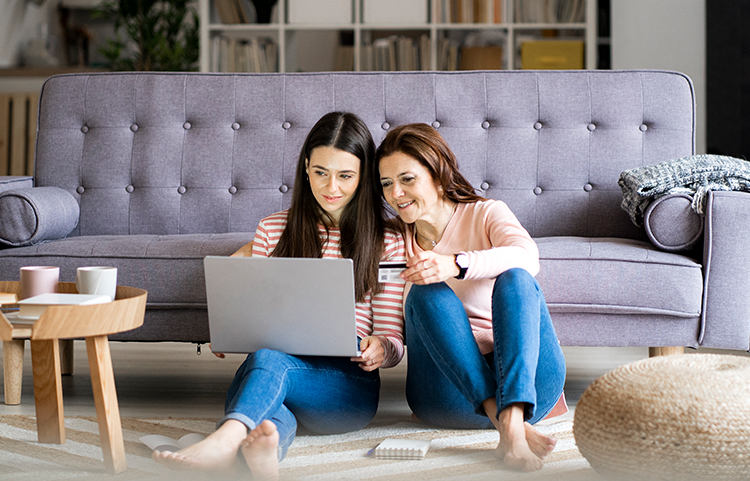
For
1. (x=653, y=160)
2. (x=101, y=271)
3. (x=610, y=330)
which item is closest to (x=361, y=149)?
(x=101, y=271)

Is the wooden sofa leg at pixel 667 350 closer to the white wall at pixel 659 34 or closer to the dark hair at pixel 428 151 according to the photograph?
the dark hair at pixel 428 151

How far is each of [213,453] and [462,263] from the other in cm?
55

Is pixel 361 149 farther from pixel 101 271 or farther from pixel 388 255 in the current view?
pixel 101 271

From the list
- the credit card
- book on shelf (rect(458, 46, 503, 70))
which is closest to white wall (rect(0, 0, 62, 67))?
book on shelf (rect(458, 46, 503, 70))

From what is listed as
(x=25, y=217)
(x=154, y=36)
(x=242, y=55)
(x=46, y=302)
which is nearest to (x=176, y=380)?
(x=25, y=217)

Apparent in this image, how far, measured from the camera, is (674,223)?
1.81 m

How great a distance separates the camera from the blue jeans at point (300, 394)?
1256 mm

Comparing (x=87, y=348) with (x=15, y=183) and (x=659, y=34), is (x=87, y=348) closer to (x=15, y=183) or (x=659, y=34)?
(x=15, y=183)

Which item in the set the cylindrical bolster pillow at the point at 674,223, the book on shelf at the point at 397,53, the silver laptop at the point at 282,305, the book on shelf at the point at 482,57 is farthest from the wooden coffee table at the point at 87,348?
the book on shelf at the point at 482,57

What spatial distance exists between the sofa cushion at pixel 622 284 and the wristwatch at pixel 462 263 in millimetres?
455

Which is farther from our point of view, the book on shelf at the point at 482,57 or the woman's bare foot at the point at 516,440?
the book on shelf at the point at 482,57

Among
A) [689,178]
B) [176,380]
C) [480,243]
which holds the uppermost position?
[689,178]

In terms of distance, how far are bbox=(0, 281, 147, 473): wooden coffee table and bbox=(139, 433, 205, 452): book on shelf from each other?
88mm

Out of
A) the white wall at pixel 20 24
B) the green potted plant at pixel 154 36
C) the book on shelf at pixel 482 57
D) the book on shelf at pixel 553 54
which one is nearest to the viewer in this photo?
the book on shelf at pixel 553 54
